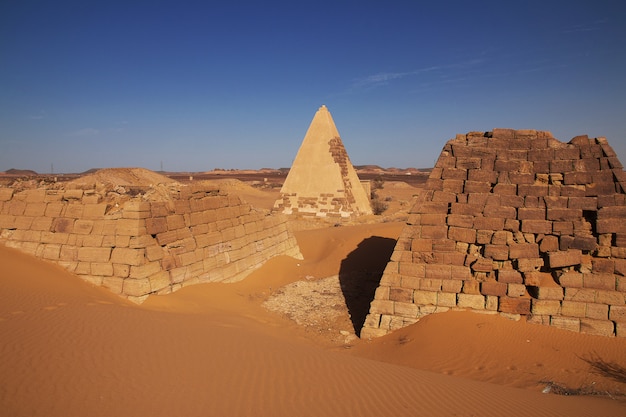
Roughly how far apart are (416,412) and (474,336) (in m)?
2.62

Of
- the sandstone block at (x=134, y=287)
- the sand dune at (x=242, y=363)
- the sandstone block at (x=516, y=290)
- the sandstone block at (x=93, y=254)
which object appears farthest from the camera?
the sandstone block at (x=93, y=254)

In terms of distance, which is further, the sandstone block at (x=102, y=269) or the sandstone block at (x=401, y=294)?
the sandstone block at (x=102, y=269)

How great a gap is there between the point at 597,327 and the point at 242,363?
5.36 meters

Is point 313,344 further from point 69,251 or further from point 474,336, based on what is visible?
point 69,251

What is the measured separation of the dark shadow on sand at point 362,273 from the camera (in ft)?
28.8

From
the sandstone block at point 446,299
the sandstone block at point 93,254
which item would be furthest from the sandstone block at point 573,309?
the sandstone block at point 93,254

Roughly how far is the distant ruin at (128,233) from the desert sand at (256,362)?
1.11 feet

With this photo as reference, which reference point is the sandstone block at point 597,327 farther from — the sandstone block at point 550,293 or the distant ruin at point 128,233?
the distant ruin at point 128,233

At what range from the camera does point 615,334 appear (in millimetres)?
5914

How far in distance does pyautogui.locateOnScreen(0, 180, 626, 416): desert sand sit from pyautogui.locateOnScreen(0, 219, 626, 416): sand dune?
0.02 metres

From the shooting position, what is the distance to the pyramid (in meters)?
18.8

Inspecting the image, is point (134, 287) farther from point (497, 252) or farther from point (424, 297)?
point (497, 252)

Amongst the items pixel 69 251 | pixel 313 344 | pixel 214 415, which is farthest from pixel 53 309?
pixel 313 344

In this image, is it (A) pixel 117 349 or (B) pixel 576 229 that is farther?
(B) pixel 576 229
